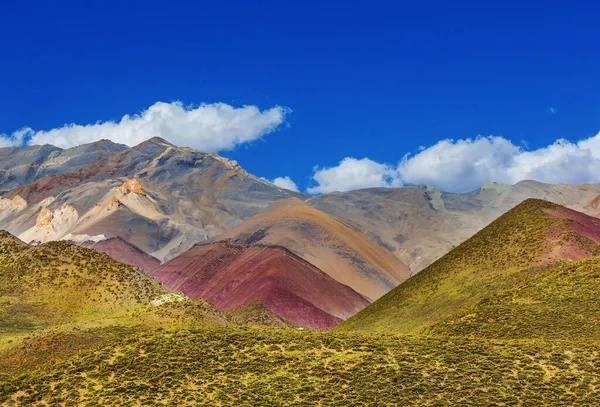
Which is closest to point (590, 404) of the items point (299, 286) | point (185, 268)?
point (299, 286)

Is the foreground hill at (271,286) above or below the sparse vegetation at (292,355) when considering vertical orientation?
above

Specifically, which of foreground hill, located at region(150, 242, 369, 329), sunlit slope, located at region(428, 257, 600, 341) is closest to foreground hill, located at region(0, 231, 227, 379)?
sunlit slope, located at region(428, 257, 600, 341)

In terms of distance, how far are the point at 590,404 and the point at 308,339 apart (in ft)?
50.4

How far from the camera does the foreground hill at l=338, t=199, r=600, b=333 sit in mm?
76438

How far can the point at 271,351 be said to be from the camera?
1560 inches

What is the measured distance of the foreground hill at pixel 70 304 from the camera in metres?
51.4

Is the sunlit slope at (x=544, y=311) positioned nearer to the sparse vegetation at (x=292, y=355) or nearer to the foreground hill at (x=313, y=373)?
the sparse vegetation at (x=292, y=355)

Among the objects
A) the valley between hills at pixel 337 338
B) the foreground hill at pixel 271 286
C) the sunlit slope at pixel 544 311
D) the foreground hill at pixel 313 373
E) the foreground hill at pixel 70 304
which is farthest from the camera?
the foreground hill at pixel 271 286

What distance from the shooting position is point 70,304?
6450 cm

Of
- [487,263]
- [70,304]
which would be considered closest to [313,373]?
[70,304]

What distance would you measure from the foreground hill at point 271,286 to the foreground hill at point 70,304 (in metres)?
59.9

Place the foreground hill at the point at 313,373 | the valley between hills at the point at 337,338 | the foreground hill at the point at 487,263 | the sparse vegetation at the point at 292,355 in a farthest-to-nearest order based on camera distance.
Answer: the foreground hill at the point at 487,263
the valley between hills at the point at 337,338
the sparse vegetation at the point at 292,355
the foreground hill at the point at 313,373

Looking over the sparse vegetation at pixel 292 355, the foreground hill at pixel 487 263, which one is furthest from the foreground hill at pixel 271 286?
the sparse vegetation at pixel 292 355

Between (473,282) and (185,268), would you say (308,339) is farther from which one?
(185,268)
